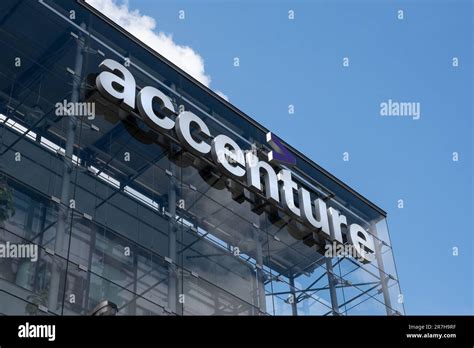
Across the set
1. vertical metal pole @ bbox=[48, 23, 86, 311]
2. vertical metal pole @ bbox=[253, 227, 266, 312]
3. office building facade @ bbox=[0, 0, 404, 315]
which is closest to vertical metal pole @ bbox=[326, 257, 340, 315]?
office building facade @ bbox=[0, 0, 404, 315]

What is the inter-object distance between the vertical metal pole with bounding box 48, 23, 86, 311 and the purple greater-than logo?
6.07 m

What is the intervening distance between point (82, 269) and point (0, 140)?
312 cm

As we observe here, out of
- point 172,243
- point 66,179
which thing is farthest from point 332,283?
point 66,179

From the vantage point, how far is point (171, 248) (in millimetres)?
18953

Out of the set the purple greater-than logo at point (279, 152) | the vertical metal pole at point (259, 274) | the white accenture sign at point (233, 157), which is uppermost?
the purple greater-than logo at point (279, 152)

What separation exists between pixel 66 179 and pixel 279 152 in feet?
24.9

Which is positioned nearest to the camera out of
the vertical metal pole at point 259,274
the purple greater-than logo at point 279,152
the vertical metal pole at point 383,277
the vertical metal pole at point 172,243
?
the vertical metal pole at point 172,243

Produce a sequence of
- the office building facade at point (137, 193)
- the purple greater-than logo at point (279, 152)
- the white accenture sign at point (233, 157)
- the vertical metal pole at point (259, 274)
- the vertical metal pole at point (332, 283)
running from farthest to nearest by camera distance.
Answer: the vertical metal pole at point (332, 283) → the purple greater-than logo at point (279, 152) → the vertical metal pole at point (259, 274) → the white accenture sign at point (233, 157) → the office building facade at point (137, 193)

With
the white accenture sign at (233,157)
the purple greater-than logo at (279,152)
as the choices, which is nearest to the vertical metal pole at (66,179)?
the white accenture sign at (233,157)

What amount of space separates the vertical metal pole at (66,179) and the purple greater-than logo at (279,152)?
6074mm

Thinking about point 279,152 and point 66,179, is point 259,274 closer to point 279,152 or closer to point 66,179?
point 279,152

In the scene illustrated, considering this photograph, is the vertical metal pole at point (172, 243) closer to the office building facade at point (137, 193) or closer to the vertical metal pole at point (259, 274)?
the office building facade at point (137, 193)

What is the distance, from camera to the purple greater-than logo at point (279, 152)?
76.2 ft

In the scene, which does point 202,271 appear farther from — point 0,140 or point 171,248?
point 0,140
